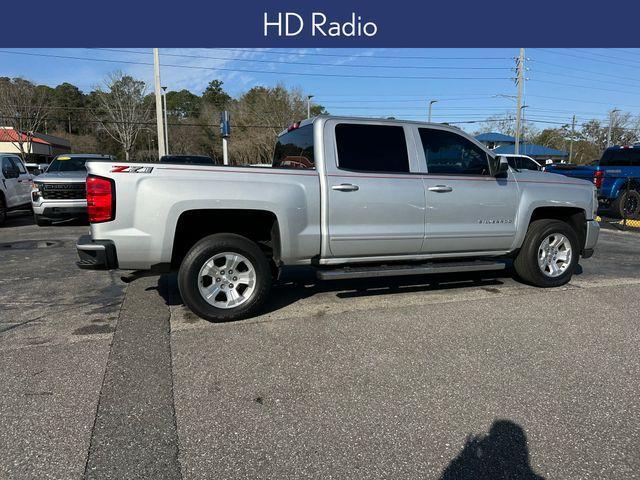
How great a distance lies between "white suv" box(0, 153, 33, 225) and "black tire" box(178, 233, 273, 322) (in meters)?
10.5

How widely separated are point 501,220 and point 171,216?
391cm

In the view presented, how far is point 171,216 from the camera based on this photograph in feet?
14.4

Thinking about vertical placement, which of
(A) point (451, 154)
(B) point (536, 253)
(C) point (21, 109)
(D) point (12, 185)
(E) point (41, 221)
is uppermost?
(C) point (21, 109)

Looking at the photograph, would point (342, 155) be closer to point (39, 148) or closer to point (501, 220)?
point (501, 220)

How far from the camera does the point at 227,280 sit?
4.71 m

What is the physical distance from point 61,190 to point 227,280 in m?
8.94

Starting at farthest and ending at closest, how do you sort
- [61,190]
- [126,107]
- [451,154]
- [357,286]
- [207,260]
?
1. [126,107]
2. [61,190]
3. [357,286]
4. [451,154]
5. [207,260]

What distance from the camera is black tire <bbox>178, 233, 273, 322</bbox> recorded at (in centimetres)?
452

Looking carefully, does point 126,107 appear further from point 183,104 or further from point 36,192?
point 36,192

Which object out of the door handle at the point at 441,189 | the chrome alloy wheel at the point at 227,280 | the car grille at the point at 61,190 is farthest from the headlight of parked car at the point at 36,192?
the door handle at the point at 441,189

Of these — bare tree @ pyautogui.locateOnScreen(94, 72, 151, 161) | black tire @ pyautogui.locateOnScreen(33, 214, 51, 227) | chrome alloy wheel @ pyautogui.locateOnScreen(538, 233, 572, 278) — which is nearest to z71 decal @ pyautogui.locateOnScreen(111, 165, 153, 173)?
chrome alloy wheel @ pyautogui.locateOnScreen(538, 233, 572, 278)

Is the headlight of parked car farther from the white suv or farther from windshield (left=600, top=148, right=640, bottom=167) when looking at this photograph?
windshield (left=600, top=148, right=640, bottom=167)

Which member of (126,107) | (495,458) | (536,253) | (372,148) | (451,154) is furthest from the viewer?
(126,107)

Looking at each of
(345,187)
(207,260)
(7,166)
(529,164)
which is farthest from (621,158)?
(7,166)
